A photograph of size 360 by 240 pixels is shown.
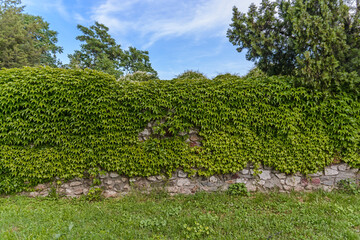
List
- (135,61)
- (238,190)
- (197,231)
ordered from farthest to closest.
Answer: (135,61), (238,190), (197,231)

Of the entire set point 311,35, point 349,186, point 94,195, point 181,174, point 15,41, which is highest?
point 15,41

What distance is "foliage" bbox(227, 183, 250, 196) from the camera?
4047 millimetres

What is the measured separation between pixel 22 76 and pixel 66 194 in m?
2.98

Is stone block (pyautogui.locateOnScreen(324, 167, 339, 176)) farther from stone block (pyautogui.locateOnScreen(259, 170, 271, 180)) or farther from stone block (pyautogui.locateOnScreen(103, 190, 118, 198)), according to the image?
stone block (pyautogui.locateOnScreen(103, 190, 118, 198))

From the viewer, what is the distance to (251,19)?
15.0 ft

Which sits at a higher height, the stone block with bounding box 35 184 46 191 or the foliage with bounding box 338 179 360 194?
the stone block with bounding box 35 184 46 191

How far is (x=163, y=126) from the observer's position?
417cm

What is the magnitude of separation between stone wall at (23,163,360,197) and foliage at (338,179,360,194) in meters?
0.08

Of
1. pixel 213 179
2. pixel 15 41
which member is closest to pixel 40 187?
pixel 213 179

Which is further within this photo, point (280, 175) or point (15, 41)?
point (15, 41)

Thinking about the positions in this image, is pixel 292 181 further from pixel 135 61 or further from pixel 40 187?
pixel 135 61

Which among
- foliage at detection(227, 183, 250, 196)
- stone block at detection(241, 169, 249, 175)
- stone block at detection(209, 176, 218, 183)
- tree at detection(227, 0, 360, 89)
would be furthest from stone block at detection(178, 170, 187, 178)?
tree at detection(227, 0, 360, 89)

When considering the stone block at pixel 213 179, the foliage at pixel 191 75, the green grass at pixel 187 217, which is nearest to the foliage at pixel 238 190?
the green grass at pixel 187 217

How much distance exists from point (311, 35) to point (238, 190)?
12.9 feet
